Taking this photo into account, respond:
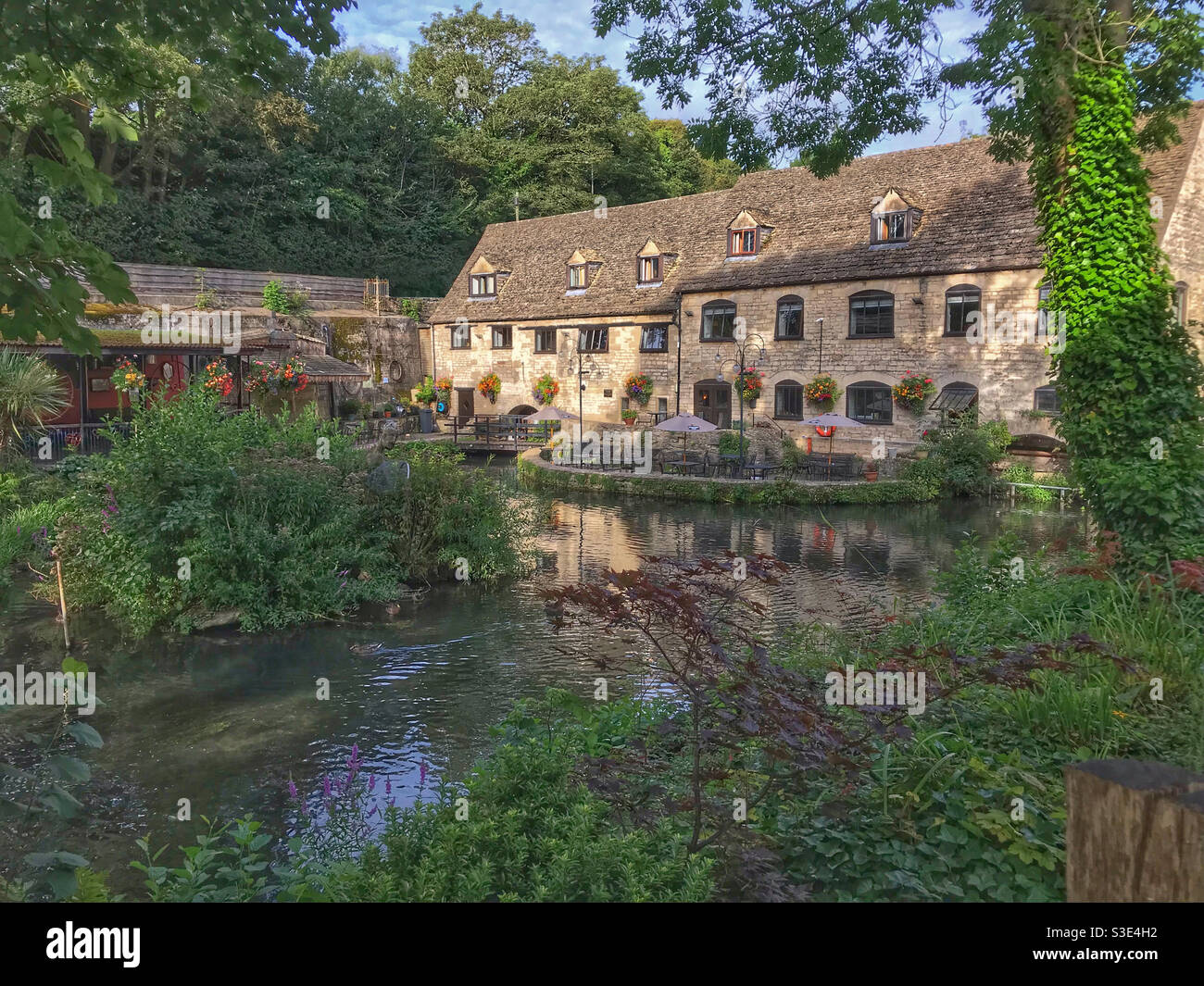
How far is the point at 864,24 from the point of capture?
10438mm

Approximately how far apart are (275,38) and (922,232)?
25926mm

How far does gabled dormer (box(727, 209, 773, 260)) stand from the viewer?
104 feet

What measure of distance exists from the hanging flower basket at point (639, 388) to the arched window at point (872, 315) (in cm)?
805

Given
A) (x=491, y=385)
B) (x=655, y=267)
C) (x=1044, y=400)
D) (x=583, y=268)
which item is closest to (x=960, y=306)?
(x=1044, y=400)

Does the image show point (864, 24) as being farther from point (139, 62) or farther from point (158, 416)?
point (158, 416)

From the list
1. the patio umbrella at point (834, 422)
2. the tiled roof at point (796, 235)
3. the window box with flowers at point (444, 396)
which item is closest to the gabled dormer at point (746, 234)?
the tiled roof at point (796, 235)

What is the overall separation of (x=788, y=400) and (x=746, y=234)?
6194mm

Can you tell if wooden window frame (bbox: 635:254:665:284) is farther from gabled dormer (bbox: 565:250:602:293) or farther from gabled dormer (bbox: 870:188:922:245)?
gabled dormer (bbox: 870:188:922:245)

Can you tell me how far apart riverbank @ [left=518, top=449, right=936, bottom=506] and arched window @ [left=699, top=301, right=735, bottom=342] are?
9.58m

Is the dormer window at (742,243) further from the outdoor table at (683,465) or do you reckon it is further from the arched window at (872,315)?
the outdoor table at (683,465)

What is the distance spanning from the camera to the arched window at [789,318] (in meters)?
30.0

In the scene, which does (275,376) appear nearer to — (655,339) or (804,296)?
(655,339)

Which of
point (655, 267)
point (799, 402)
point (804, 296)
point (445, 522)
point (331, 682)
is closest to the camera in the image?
point (331, 682)

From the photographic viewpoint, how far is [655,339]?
33750 millimetres
